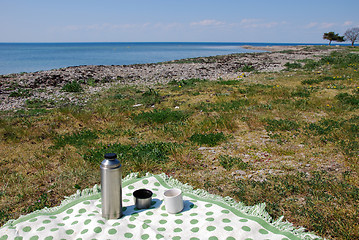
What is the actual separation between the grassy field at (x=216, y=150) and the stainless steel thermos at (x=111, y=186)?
1.28 metres

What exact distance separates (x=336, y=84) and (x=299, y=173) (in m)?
9.95

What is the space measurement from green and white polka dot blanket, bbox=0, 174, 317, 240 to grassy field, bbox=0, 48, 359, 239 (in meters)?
0.44

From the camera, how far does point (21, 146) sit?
6.68 m

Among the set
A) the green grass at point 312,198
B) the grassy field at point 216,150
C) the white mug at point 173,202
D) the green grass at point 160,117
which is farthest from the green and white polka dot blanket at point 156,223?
the green grass at point 160,117

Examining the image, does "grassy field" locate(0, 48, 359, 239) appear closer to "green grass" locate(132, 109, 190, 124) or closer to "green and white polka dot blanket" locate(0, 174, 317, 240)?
"green grass" locate(132, 109, 190, 124)

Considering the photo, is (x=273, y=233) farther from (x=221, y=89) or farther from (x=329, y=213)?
(x=221, y=89)

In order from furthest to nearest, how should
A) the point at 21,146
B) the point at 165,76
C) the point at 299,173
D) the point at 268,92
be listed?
1. the point at 165,76
2. the point at 268,92
3. the point at 21,146
4. the point at 299,173

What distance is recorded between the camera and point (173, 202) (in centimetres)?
381

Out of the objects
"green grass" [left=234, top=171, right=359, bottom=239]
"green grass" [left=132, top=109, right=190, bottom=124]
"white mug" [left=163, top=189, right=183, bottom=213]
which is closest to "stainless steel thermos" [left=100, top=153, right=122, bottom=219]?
"white mug" [left=163, top=189, right=183, bottom=213]

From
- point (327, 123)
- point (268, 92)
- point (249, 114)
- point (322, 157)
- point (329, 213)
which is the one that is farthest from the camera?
point (268, 92)

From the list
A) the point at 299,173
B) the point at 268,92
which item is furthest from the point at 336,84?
the point at 299,173

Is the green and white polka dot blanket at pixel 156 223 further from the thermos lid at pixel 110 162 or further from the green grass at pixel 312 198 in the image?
the thermos lid at pixel 110 162

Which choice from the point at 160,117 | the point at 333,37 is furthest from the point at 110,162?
the point at 333,37

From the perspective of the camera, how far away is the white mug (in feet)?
12.4
